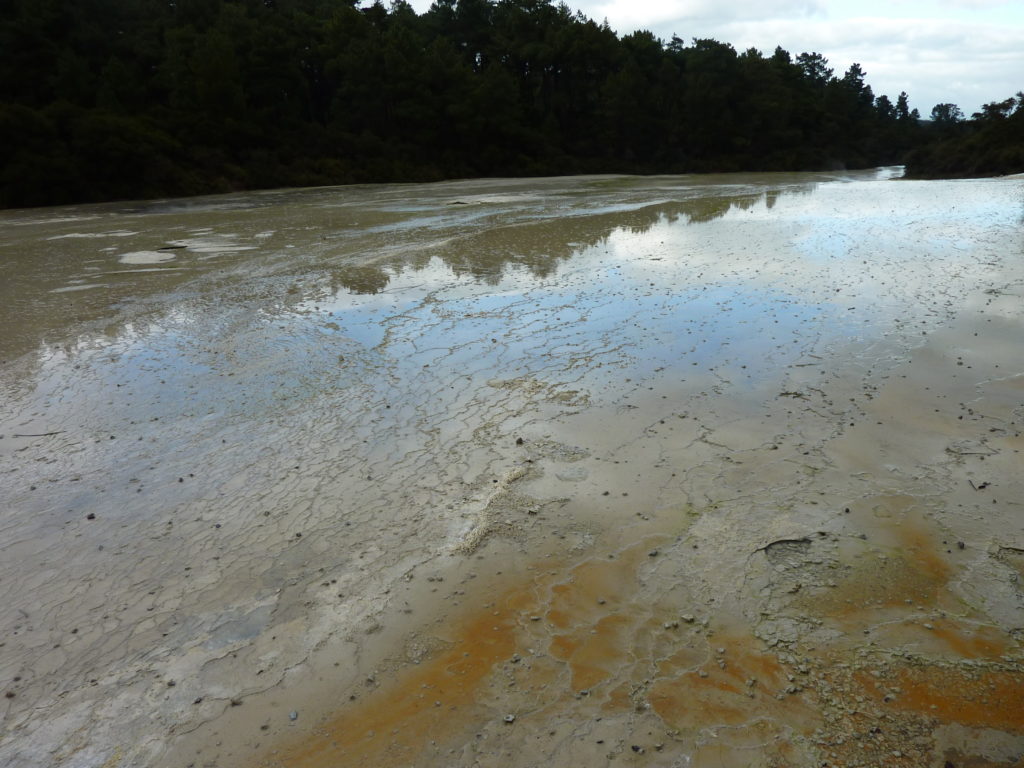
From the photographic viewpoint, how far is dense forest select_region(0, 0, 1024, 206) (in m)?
31.1

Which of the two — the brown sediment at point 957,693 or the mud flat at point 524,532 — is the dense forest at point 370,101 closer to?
the mud flat at point 524,532

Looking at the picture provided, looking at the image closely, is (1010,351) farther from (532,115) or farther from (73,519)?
(532,115)

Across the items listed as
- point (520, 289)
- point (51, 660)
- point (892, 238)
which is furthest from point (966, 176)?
point (51, 660)

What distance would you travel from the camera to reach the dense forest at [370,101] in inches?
1226

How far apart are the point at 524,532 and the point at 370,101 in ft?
154

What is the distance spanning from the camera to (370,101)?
148 ft

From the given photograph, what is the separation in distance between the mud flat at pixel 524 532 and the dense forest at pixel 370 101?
2677 centimetres

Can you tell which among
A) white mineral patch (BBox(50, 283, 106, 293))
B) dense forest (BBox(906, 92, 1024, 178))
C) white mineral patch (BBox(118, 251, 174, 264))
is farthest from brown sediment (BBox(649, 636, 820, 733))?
dense forest (BBox(906, 92, 1024, 178))

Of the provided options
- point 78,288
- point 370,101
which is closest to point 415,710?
point 78,288

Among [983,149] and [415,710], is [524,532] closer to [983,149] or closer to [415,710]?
[415,710]

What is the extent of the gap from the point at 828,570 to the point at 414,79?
157 feet

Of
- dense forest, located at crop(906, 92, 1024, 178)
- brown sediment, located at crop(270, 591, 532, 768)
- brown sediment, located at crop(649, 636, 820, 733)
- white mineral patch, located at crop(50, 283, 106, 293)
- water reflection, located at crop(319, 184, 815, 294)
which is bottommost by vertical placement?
brown sediment, located at crop(270, 591, 532, 768)

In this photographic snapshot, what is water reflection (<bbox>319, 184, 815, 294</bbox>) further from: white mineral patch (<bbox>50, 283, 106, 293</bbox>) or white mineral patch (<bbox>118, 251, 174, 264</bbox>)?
white mineral patch (<bbox>50, 283, 106, 293</bbox>)

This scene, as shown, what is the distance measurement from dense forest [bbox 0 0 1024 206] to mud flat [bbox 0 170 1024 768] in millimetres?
26771
